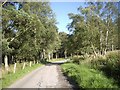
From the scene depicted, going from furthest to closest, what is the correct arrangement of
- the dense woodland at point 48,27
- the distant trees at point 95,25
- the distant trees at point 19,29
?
the distant trees at point 95,25 → the dense woodland at point 48,27 → the distant trees at point 19,29

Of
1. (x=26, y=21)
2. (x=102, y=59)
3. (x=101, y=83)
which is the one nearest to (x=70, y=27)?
(x=26, y=21)

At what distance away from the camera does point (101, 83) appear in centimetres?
1345

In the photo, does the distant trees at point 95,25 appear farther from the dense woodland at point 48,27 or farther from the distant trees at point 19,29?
the distant trees at point 19,29

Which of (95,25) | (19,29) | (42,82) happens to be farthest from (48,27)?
(42,82)

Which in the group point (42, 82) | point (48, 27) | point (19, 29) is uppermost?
point (48, 27)

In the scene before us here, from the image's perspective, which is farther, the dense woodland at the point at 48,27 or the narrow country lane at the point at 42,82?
the dense woodland at the point at 48,27

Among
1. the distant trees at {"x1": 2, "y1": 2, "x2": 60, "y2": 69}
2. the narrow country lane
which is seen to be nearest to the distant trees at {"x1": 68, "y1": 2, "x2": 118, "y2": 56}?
the distant trees at {"x1": 2, "y1": 2, "x2": 60, "y2": 69}

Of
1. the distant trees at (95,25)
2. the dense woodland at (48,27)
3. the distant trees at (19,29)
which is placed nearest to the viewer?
the distant trees at (19,29)

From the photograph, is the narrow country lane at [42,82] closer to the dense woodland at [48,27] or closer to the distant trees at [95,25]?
the dense woodland at [48,27]

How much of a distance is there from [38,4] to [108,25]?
15.1m

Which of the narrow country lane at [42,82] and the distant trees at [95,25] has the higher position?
the distant trees at [95,25]

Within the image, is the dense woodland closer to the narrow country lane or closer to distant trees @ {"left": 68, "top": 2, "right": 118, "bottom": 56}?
distant trees @ {"left": 68, "top": 2, "right": 118, "bottom": 56}

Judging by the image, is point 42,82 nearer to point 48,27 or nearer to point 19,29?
point 19,29

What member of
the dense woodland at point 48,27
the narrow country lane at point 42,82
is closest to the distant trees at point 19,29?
the dense woodland at point 48,27
